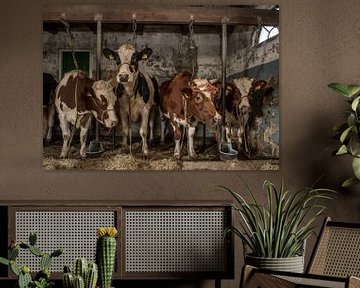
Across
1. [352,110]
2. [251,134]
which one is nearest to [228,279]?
[251,134]

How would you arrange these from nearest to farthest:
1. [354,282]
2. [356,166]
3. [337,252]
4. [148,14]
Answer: [354,282], [337,252], [356,166], [148,14]

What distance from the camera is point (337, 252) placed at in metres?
4.59

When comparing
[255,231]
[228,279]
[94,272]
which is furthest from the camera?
[228,279]

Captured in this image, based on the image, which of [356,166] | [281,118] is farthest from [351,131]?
[281,118]

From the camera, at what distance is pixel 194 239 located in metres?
5.34

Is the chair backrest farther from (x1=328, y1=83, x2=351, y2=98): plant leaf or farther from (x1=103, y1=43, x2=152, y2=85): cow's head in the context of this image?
(x1=103, y1=43, x2=152, y2=85): cow's head

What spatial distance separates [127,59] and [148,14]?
370mm

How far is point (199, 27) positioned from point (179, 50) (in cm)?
23

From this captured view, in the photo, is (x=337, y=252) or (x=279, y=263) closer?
(x=337, y=252)

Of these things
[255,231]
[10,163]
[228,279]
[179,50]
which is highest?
[179,50]

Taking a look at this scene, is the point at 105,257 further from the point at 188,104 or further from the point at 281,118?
the point at 281,118

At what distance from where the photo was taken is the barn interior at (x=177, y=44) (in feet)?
19.0

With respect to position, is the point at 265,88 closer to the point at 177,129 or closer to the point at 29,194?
the point at 177,129

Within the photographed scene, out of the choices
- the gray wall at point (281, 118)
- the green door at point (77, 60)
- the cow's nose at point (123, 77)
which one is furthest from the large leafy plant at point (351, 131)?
the green door at point (77, 60)
